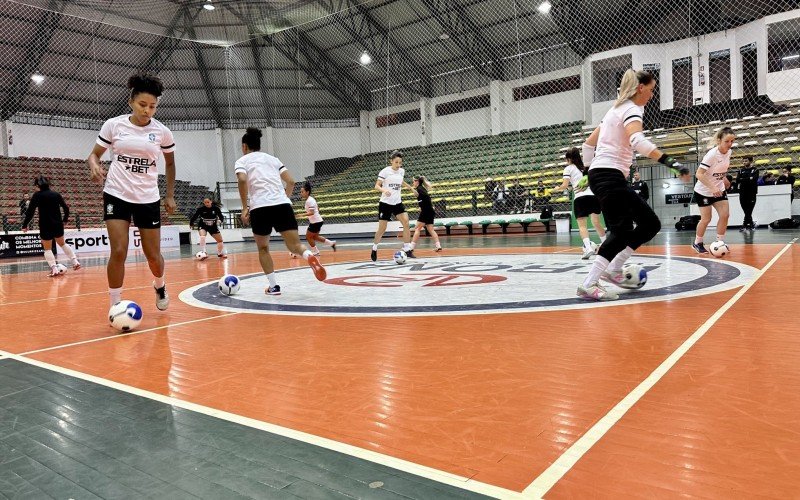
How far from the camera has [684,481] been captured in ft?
4.20

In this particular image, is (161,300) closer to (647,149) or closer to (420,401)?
(420,401)

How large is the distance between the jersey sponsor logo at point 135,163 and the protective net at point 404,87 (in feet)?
38.7

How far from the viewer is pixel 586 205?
306 inches

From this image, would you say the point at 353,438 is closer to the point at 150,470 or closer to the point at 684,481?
the point at 150,470

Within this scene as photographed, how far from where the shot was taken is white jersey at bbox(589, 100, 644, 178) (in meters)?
4.00

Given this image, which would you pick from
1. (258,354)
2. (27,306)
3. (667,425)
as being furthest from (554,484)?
(27,306)

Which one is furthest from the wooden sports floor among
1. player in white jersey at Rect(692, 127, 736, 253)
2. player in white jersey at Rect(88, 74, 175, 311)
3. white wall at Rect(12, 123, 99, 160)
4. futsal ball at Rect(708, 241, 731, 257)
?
white wall at Rect(12, 123, 99, 160)

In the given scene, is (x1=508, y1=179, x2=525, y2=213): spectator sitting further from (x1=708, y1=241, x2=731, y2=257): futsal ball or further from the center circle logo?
(x1=708, y1=241, x2=731, y2=257): futsal ball

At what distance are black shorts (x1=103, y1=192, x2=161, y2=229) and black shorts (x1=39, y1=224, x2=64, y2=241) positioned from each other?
639 cm

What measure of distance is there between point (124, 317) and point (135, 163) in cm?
120

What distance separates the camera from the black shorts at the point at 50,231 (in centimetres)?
907

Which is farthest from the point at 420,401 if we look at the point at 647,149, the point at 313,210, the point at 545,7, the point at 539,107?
the point at 539,107

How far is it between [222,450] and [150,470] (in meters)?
0.20

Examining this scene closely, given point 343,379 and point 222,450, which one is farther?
point 343,379
